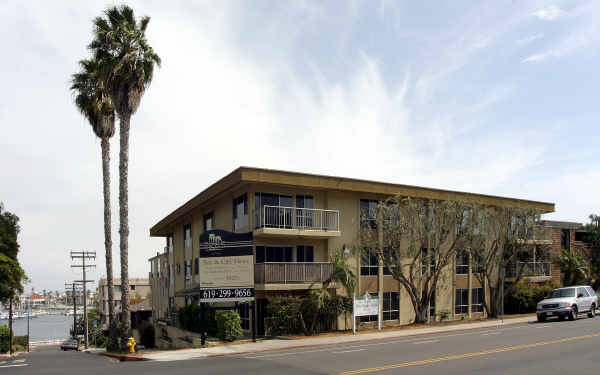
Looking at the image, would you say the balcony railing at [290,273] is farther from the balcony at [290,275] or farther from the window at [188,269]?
the window at [188,269]

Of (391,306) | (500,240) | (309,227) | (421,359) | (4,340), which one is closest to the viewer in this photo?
(421,359)

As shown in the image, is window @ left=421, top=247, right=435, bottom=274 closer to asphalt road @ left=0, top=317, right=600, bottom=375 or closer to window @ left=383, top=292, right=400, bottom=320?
window @ left=383, top=292, right=400, bottom=320

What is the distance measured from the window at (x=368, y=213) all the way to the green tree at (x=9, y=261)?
26686mm

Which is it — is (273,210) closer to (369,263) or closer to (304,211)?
(304,211)

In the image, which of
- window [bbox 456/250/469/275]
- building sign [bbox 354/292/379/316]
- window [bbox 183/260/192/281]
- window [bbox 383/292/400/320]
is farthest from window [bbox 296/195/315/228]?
window [bbox 183/260/192/281]

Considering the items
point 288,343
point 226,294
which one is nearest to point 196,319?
point 226,294

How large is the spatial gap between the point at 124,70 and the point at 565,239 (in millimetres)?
36857

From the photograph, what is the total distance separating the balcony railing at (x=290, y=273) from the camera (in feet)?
89.4

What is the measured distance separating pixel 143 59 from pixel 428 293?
2106 cm

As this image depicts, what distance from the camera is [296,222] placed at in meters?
29.2

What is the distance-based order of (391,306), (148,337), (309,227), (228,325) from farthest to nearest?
(148,337), (391,306), (309,227), (228,325)

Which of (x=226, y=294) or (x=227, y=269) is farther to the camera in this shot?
(x=227, y=269)

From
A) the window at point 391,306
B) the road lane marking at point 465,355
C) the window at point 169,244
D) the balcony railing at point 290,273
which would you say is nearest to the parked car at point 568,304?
the road lane marking at point 465,355

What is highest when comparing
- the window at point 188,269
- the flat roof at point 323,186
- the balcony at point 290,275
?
the flat roof at point 323,186
